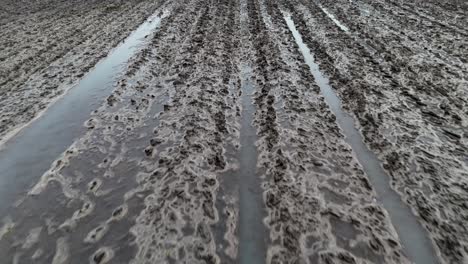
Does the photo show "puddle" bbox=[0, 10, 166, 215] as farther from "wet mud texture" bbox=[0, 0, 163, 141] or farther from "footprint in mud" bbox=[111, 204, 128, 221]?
"footprint in mud" bbox=[111, 204, 128, 221]

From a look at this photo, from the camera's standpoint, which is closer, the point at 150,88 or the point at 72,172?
the point at 72,172

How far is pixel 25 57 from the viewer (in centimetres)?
870

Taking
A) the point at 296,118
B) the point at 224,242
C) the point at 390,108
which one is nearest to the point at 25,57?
the point at 296,118

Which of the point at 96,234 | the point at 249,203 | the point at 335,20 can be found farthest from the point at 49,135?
the point at 335,20

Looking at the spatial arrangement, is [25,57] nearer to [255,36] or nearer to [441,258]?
[255,36]

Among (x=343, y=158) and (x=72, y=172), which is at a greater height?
(x=72, y=172)

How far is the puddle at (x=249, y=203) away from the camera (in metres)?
3.45

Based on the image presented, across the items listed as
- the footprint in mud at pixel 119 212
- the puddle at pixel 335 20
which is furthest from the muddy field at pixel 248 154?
Result: the puddle at pixel 335 20

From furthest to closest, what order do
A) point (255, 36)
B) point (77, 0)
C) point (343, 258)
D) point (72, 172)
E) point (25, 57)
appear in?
point (77, 0)
point (255, 36)
point (25, 57)
point (72, 172)
point (343, 258)

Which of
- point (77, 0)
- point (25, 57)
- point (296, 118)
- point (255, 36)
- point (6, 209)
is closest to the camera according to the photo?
point (6, 209)

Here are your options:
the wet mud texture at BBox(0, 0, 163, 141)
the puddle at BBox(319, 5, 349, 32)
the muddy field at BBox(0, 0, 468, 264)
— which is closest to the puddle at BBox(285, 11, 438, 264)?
the muddy field at BBox(0, 0, 468, 264)

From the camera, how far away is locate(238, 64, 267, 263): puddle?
3445 mm

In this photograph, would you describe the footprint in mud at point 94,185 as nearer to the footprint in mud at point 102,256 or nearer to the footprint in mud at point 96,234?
the footprint in mud at point 96,234

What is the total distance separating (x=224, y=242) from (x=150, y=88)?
4.51 metres
